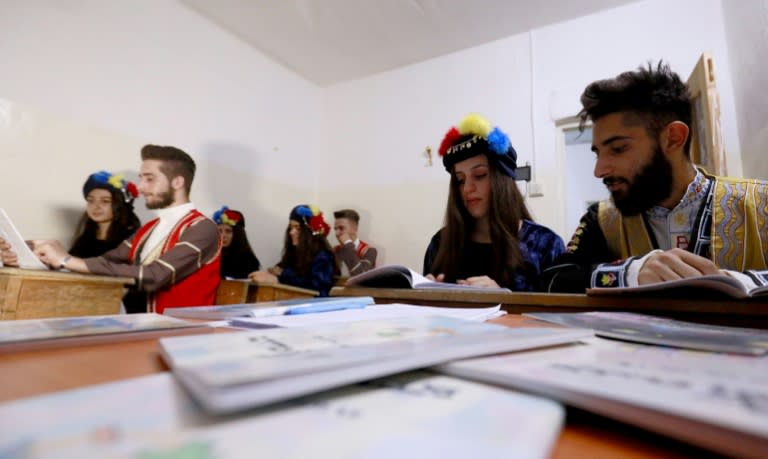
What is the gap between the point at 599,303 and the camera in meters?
0.58

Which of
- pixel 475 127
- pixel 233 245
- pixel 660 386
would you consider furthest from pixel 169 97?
pixel 660 386

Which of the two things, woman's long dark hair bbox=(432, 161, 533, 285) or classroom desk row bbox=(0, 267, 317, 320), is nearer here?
classroom desk row bbox=(0, 267, 317, 320)

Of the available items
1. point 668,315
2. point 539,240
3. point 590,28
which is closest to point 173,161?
point 539,240

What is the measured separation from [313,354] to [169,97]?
2.84 metres

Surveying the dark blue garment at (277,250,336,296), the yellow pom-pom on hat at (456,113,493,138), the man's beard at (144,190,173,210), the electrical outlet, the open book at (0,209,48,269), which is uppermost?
the yellow pom-pom on hat at (456,113,493,138)

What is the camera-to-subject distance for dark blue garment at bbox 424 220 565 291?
54.2 inches

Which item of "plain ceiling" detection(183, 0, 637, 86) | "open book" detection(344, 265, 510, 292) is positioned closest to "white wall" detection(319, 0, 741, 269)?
"plain ceiling" detection(183, 0, 637, 86)

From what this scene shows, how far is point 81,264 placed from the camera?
1.48 m

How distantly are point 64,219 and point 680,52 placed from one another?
3.58 metres

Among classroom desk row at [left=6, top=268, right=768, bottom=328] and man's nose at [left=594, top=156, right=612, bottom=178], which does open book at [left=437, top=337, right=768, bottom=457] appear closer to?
classroom desk row at [left=6, top=268, right=768, bottom=328]

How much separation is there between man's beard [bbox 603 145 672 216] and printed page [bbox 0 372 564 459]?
1.17m

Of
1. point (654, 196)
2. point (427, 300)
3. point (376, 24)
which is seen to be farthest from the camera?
point (376, 24)

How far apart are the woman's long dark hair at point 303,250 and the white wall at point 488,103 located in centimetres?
52

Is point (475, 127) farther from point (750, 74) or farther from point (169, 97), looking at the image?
point (169, 97)
